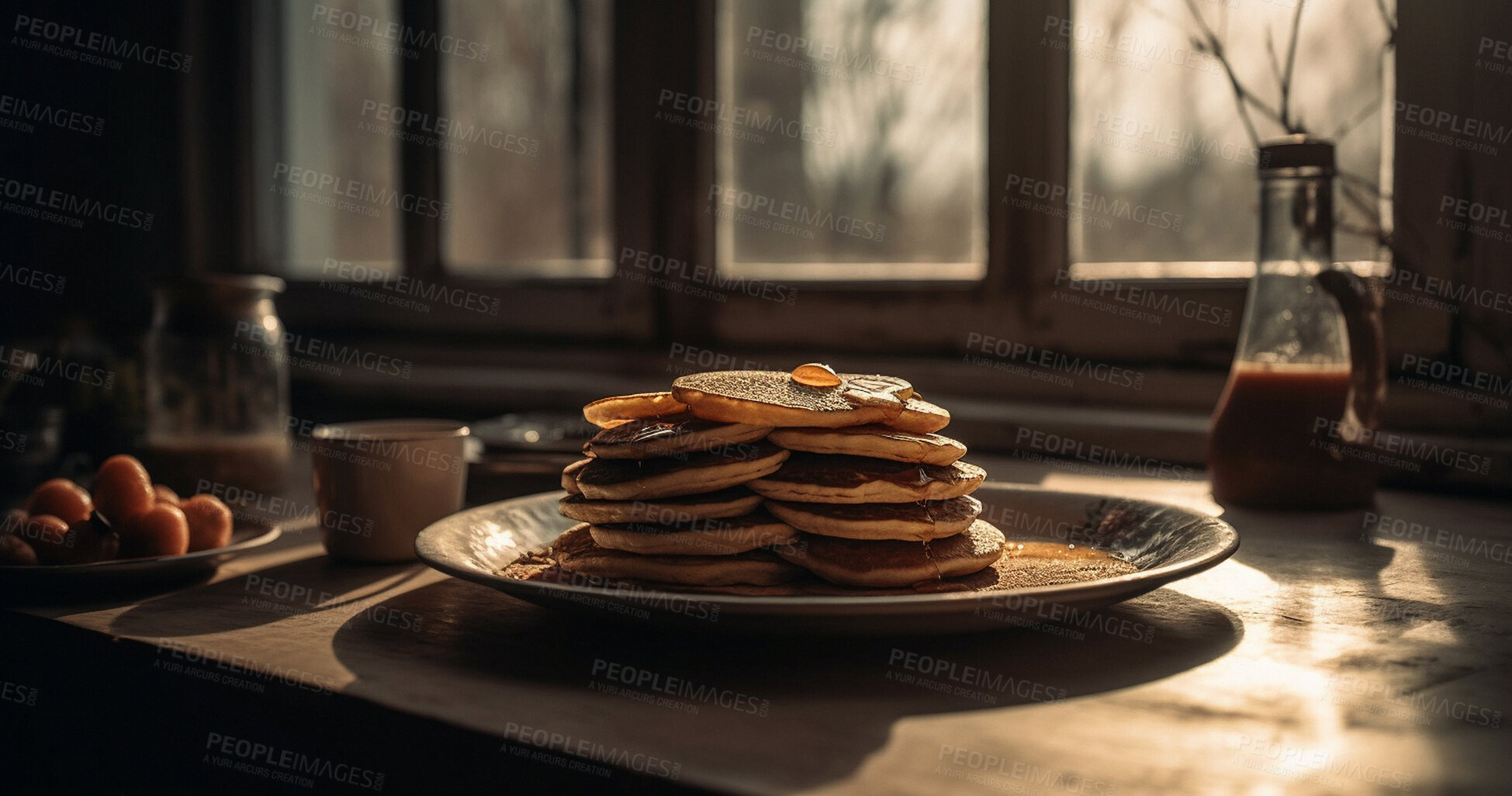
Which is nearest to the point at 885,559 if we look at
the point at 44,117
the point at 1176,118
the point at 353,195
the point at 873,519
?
the point at 873,519

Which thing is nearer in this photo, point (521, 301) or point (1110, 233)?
point (1110, 233)

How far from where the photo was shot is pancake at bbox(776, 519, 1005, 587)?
2.31 ft

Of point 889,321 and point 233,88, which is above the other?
point 233,88

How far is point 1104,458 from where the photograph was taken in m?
1.61

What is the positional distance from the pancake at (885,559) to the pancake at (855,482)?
0.03m

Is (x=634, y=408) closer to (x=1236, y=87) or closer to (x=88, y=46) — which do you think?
(x=1236, y=87)

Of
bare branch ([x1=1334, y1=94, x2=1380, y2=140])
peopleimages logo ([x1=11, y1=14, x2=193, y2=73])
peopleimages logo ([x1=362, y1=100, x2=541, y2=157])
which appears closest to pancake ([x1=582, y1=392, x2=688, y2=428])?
bare branch ([x1=1334, y1=94, x2=1380, y2=140])

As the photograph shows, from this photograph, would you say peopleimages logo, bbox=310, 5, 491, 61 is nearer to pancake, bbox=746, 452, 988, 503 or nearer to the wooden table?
the wooden table

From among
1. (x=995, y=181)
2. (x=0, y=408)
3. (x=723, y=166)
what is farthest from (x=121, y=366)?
(x=995, y=181)

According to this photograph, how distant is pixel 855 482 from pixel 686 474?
0.34 feet

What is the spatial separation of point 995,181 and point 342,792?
1.35 m

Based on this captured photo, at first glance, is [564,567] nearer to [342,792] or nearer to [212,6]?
[342,792]

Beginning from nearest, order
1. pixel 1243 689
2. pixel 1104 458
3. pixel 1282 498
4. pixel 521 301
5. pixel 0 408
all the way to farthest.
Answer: pixel 1243 689 < pixel 1282 498 < pixel 0 408 < pixel 1104 458 < pixel 521 301

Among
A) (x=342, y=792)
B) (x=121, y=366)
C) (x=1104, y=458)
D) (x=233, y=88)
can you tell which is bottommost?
(x=342, y=792)
